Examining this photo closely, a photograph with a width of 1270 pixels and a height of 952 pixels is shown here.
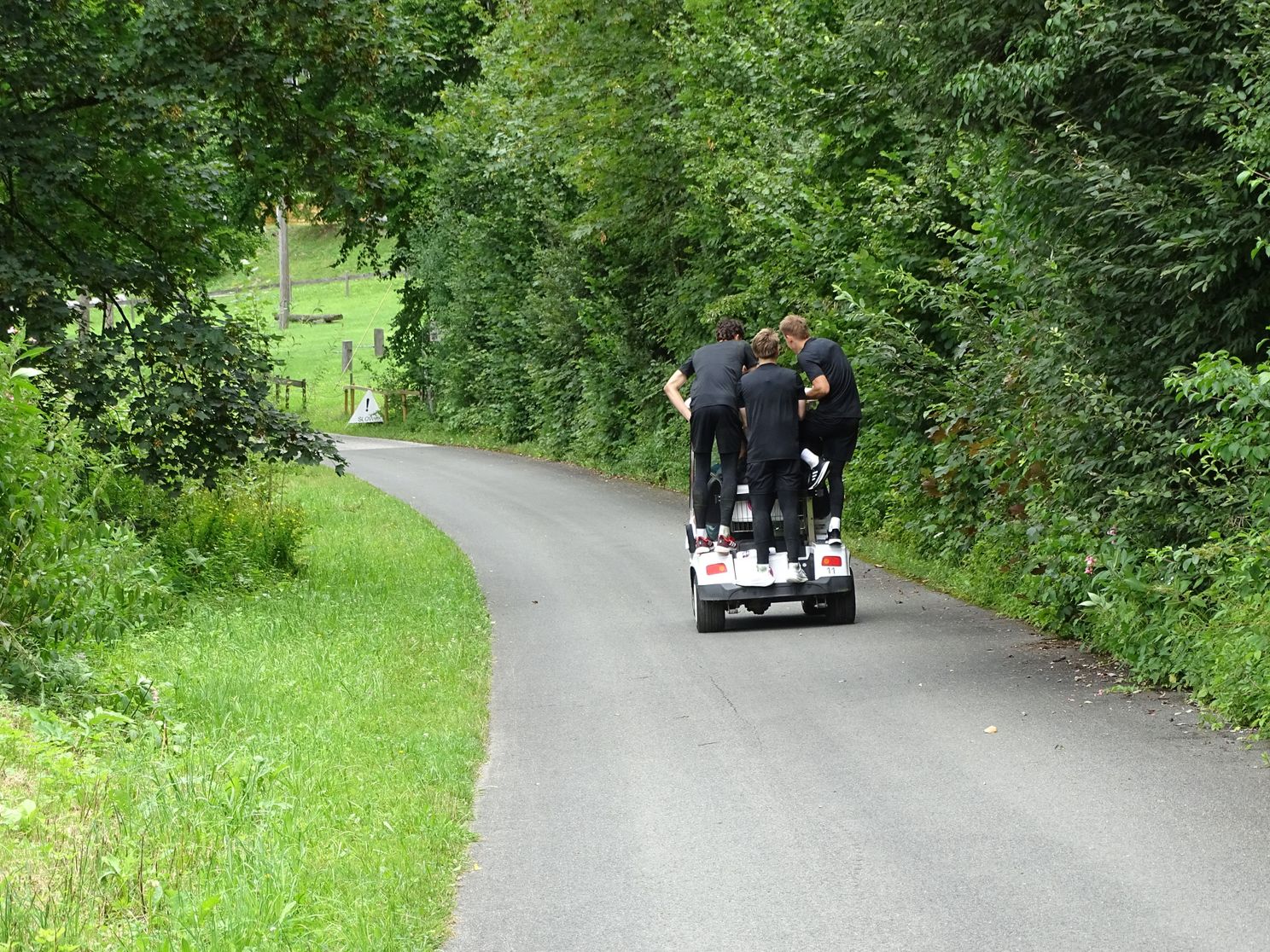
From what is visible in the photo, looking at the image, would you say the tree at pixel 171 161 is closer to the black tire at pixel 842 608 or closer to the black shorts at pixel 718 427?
the black shorts at pixel 718 427

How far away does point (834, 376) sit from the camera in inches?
497

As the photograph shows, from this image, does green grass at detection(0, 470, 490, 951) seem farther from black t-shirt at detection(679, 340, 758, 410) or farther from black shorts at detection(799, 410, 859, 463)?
black shorts at detection(799, 410, 859, 463)

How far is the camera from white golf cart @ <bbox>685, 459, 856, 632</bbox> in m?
12.2

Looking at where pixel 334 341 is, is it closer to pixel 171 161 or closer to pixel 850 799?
pixel 171 161

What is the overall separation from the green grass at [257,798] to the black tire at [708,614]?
5.83 feet

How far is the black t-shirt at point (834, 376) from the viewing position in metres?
12.6

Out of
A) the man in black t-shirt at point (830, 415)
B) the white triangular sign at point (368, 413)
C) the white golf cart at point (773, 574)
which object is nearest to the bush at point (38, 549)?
the white golf cart at point (773, 574)

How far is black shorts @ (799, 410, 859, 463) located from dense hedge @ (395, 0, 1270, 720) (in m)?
1.25

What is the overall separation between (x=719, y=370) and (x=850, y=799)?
6.00 m

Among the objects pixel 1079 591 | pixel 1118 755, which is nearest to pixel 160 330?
pixel 1079 591

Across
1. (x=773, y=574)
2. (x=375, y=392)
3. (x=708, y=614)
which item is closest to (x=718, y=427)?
(x=773, y=574)

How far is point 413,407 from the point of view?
47656 mm

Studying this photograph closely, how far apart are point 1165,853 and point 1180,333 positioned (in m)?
4.37

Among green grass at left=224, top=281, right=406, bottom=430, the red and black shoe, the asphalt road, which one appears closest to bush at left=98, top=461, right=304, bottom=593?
the asphalt road
